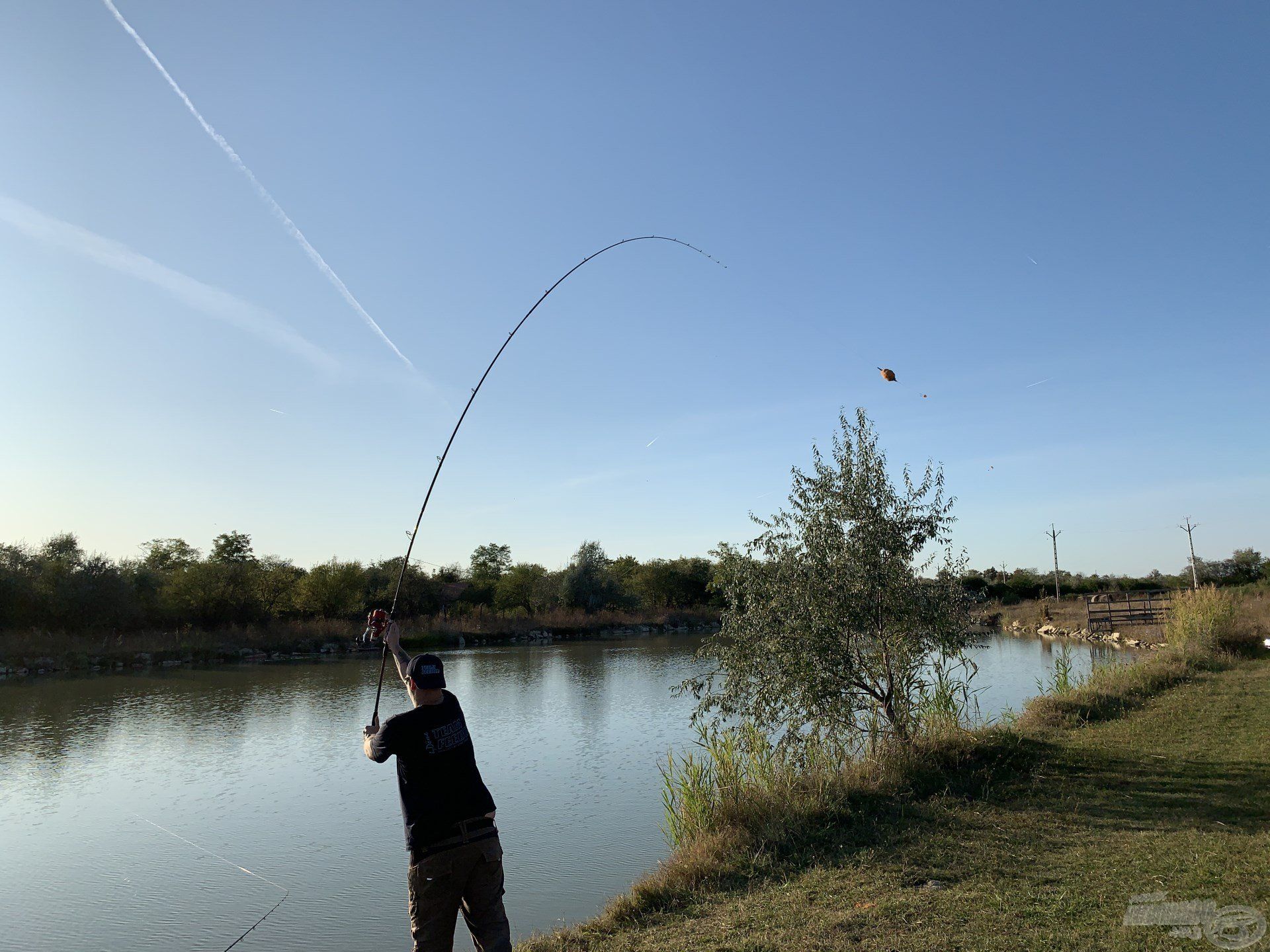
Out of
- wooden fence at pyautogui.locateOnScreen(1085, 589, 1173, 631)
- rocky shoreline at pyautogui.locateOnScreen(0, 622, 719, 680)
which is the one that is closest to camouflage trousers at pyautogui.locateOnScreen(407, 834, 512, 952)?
rocky shoreline at pyautogui.locateOnScreen(0, 622, 719, 680)

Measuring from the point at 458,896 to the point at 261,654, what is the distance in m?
40.9

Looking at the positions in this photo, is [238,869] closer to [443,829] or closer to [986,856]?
[443,829]

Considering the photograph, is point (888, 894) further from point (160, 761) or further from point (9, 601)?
point (9, 601)

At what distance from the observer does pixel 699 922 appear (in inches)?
222

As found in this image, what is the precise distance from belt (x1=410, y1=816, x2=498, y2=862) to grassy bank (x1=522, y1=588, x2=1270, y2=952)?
1.85 metres

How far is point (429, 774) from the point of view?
13.8ft

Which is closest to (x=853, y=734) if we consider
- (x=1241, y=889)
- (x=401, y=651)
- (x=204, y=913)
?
(x=1241, y=889)

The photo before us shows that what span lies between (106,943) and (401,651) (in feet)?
20.2

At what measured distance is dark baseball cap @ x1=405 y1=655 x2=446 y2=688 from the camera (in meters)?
4.35

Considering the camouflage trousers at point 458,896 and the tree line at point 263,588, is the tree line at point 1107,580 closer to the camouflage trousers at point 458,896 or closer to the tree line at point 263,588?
the tree line at point 263,588

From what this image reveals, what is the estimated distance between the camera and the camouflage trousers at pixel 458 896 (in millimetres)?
4125

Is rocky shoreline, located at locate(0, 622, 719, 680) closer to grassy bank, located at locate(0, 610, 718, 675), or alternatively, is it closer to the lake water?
grassy bank, located at locate(0, 610, 718, 675)

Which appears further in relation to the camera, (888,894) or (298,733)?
(298,733)

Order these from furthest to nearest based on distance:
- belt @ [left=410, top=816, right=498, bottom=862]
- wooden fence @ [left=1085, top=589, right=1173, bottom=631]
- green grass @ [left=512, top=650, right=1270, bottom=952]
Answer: wooden fence @ [left=1085, top=589, right=1173, bottom=631], green grass @ [left=512, top=650, right=1270, bottom=952], belt @ [left=410, top=816, right=498, bottom=862]
